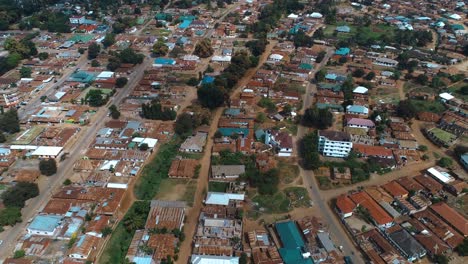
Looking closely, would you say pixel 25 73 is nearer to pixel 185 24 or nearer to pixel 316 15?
pixel 185 24

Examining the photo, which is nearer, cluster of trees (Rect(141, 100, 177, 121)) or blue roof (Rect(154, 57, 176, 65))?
cluster of trees (Rect(141, 100, 177, 121))

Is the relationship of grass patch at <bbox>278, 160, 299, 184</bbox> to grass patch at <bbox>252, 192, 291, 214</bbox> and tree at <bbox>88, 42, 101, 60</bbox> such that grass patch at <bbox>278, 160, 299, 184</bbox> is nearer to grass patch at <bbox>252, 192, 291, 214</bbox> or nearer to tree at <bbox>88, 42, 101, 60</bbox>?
grass patch at <bbox>252, 192, 291, 214</bbox>

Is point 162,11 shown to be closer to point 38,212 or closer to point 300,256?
point 38,212

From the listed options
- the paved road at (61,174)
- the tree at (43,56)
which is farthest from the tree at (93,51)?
the paved road at (61,174)

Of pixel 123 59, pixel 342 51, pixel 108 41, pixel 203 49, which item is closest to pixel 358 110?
pixel 342 51

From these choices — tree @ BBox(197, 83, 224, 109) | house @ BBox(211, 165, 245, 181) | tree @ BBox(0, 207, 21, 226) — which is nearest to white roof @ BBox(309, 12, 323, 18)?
tree @ BBox(197, 83, 224, 109)

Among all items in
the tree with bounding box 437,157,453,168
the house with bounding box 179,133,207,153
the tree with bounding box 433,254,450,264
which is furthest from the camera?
the house with bounding box 179,133,207,153
